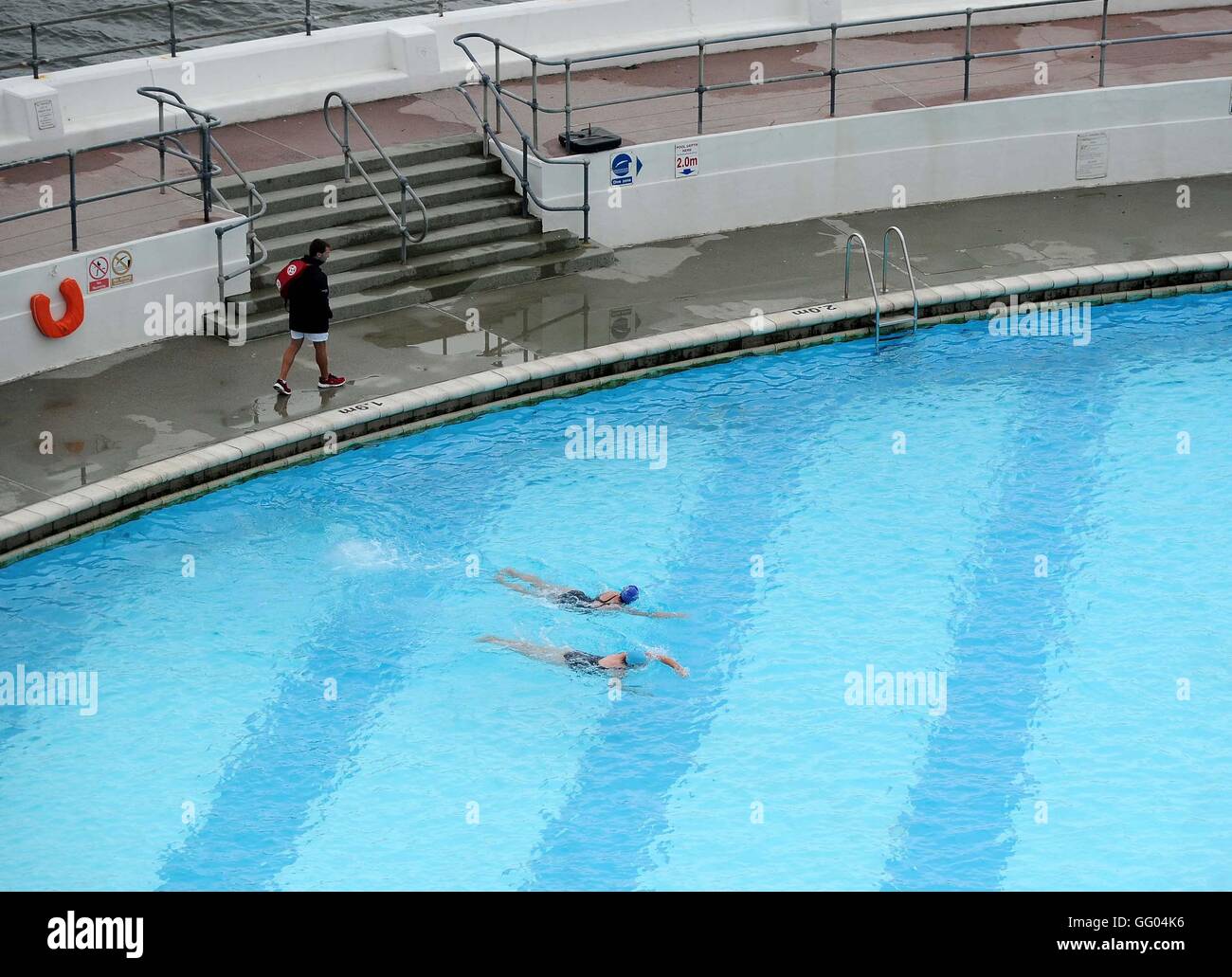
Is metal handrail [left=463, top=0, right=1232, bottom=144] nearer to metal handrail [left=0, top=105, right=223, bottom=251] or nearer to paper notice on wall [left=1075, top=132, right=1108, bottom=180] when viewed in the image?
paper notice on wall [left=1075, top=132, right=1108, bottom=180]

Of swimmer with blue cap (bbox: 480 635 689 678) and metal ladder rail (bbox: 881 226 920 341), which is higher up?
metal ladder rail (bbox: 881 226 920 341)

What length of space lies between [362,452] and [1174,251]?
887 centimetres

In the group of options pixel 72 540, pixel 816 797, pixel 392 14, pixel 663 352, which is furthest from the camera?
pixel 392 14

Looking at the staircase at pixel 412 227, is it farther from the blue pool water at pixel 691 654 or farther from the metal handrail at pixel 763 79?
the blue pool water at pixel 691 654

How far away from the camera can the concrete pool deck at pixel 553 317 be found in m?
15.0

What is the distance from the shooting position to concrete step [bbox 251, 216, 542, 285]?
678 inches

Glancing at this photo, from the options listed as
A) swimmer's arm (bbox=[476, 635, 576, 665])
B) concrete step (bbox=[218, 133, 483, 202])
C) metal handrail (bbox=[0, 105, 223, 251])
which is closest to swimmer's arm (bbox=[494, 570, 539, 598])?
swimmer's arm (bbox=[476, 635, 576, 665])

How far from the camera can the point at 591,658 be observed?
1291 centimetres

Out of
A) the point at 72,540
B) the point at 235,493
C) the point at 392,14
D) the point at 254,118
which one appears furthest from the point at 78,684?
the point at 392,14

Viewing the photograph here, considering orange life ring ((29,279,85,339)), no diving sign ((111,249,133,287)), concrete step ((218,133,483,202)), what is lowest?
orange life ring ((29,279,85,339))

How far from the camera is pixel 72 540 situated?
13.9 m

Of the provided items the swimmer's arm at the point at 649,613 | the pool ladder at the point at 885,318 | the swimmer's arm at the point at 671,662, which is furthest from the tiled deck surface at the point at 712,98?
the swimmer's arm at the point at 671,662

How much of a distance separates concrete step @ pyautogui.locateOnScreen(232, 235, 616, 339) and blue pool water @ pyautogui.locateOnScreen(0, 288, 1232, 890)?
199 cm

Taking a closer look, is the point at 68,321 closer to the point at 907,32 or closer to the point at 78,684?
the point at 78,684
